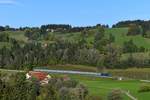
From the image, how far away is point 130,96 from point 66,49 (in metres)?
99.8

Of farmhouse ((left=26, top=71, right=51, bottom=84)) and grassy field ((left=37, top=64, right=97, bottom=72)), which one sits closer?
farmhouse ((left=26, top=71, right=51, bottom=84))

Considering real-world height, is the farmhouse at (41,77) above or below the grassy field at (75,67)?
above

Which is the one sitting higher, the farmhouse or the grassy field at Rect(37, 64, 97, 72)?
the farmhouse

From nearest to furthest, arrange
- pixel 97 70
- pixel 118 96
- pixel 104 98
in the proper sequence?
pixel 118 96
pixel 104 98
pixel 97 70

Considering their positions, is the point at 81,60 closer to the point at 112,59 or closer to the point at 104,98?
the point at 112,59

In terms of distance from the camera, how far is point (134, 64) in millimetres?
173625

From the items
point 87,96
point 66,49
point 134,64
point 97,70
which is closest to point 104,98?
point 87,96

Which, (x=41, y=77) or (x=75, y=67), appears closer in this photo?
(x=41, y=77)

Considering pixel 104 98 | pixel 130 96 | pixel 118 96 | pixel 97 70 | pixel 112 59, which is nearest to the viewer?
pixel 118 96

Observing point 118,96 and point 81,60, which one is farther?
point 81,60

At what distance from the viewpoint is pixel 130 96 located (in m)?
88.0

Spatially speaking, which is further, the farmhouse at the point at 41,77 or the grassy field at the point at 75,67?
the grassy field at the point at 75,67

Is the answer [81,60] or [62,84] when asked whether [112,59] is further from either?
[62,84]

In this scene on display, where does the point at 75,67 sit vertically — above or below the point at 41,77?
below
